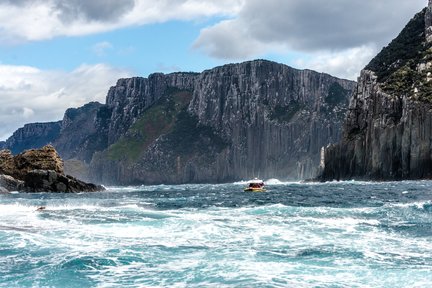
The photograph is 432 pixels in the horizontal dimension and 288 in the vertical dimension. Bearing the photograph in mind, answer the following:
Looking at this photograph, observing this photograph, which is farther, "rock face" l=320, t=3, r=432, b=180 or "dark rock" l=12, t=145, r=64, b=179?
"rock face" l=320, t=3, r=432, b=180

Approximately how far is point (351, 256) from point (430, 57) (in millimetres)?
153503

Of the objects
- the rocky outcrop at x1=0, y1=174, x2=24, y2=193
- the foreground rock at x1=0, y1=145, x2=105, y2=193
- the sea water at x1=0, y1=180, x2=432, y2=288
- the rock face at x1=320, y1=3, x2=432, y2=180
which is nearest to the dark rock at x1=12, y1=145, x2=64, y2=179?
the foreground rock at x1=0, y1=145, x2=105, y2=193

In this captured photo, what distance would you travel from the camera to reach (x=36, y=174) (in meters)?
113

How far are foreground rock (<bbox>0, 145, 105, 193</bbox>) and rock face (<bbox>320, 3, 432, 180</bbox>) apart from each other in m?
79.6

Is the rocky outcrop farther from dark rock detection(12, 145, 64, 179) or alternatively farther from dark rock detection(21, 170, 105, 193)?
dark rock detection(12, 145, 64, 179)

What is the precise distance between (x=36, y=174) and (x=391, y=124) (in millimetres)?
98883

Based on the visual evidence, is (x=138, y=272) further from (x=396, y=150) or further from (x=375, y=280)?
(x=396, y=150)

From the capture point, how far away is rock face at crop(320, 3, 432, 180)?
141 meters

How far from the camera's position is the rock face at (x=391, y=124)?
141 metres

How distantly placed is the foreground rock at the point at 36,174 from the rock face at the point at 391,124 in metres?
79.6

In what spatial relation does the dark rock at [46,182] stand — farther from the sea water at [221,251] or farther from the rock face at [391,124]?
the rock face at [391,124]

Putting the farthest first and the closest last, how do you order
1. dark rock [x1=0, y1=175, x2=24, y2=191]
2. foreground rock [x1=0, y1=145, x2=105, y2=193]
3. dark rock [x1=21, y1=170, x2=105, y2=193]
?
dark rock [x1=0, y1=175, x2=24, y2=191], foreground rock [x1=0, y1=145, x2=105, y2=193], dark rock [x1=21, y1=170, x2=105, y2=193]

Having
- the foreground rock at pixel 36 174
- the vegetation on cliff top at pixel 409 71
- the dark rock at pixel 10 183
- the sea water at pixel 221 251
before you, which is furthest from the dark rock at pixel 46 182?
the vegetation on cliff top at pixel 409 71

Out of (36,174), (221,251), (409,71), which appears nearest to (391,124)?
(409,71)
